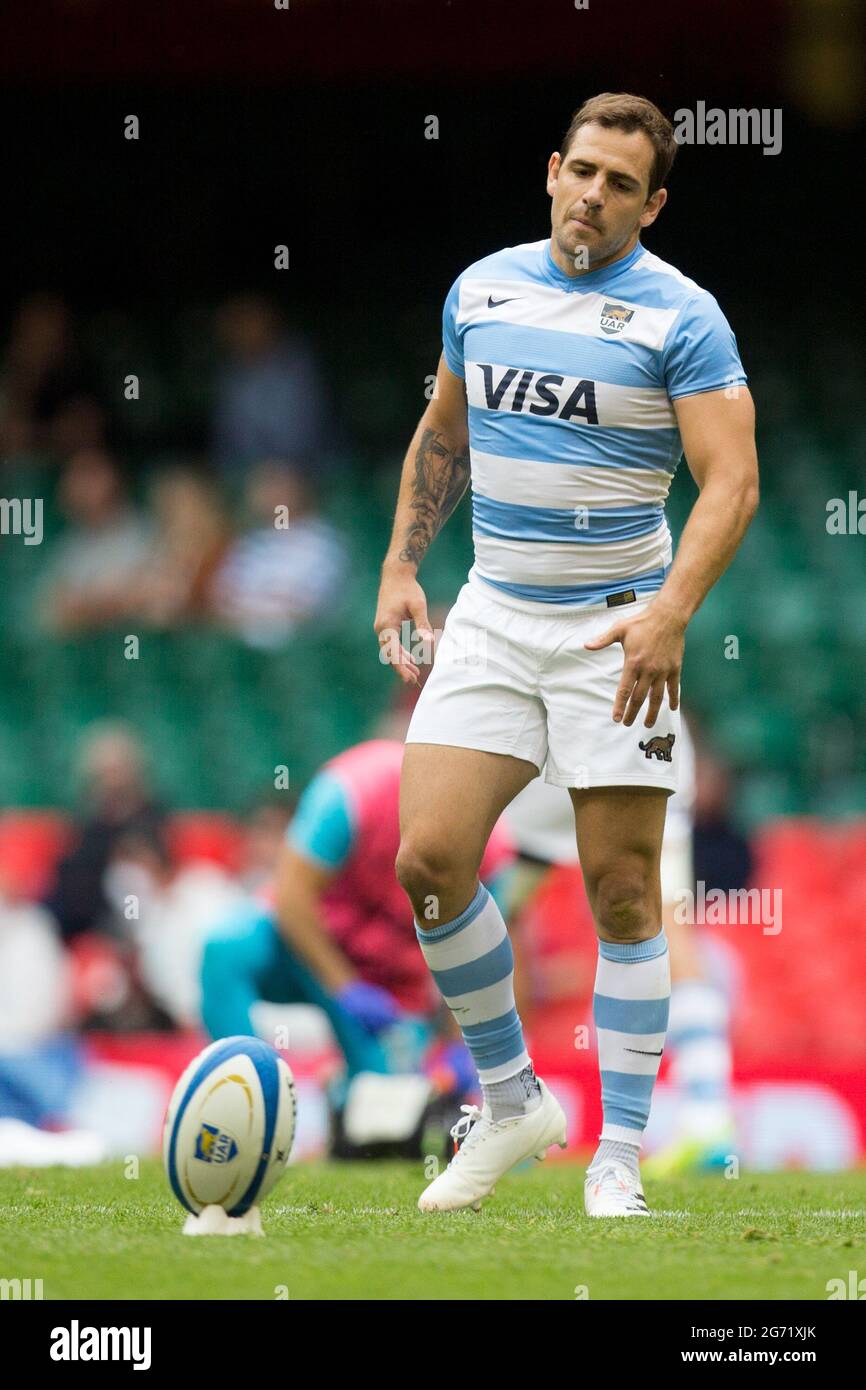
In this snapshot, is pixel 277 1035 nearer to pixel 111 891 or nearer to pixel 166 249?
pixel 111 891

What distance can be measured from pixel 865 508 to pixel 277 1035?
6549 mm

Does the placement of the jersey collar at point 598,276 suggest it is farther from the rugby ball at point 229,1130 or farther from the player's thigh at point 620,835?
the rugby ball at point 229,1130

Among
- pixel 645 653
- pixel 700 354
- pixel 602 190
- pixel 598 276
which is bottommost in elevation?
pixel 645 653

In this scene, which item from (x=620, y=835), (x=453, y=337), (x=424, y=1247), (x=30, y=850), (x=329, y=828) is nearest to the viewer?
(x=424, y=1247)

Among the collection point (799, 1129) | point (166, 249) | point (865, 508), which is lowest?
point (799, 1129)

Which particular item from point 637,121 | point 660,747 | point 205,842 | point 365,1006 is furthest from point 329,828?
point 205,842

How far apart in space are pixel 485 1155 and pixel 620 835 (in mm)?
784

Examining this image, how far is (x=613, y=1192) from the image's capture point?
4.38 m

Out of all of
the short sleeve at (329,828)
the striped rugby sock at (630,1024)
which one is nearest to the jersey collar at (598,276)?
the striped rugby sock at (630,1024)

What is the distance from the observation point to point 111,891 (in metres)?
9.59

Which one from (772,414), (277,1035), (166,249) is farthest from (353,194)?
(277,1035)

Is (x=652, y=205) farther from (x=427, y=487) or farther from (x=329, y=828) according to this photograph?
(x=329, y=828)

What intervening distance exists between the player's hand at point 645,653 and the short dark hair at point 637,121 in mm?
1013
